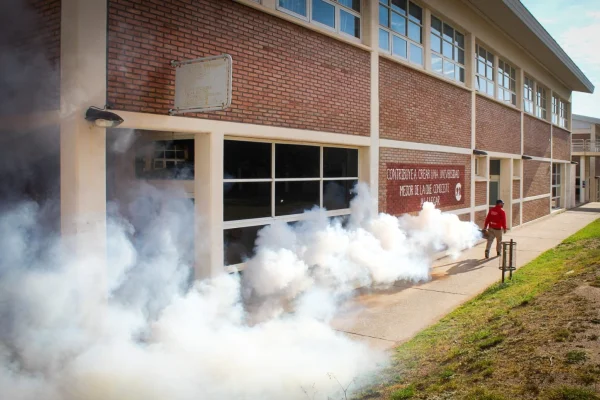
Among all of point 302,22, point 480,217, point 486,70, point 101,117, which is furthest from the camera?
point 486,70

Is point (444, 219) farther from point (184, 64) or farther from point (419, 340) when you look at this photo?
point (184, 64)

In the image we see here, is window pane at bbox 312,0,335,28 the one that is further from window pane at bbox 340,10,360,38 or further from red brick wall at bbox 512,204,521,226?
red brick wall at bbox 512,204,521,226

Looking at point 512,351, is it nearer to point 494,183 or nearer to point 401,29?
point 401,29

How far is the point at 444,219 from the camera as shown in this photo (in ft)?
38.9

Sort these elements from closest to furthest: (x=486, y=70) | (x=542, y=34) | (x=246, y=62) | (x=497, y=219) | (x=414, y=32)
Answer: (x=246, y=62) → (x=414, y=32) → (x=497, y=219) → (x=486, y=70) → (x=542, y=34)

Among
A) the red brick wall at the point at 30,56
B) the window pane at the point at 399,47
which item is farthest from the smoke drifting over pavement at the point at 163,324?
the window pane at the point at 399,47

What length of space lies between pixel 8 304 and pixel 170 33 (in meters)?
3.47

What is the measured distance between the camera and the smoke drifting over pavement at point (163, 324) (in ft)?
15.9

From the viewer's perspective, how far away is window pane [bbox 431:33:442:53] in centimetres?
1291

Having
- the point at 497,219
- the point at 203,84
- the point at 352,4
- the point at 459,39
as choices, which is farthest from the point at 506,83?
the point at 203,84

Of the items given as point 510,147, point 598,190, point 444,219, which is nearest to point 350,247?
point 444,219

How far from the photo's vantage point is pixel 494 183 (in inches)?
742

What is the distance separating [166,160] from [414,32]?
7.09 m

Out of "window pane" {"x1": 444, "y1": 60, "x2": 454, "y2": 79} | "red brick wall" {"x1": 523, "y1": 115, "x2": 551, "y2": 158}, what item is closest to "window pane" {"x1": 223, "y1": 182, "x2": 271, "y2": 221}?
"window pane" {"x1": 444, "y1": 60, "x2": 454, "y2": 79}
